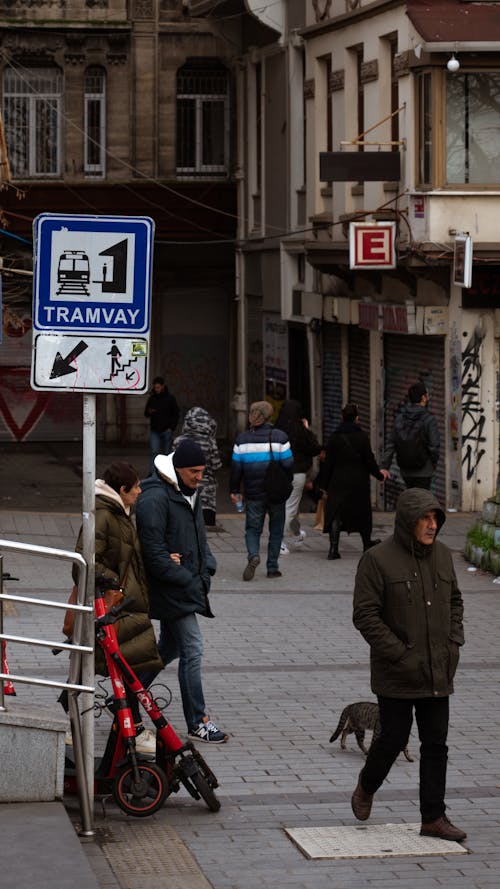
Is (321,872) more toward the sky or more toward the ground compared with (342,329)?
more toward the ground

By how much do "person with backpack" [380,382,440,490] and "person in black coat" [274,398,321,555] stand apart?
0.82 m

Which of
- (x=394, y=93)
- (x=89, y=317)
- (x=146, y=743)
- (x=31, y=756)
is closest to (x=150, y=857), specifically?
(x=31, y=756)

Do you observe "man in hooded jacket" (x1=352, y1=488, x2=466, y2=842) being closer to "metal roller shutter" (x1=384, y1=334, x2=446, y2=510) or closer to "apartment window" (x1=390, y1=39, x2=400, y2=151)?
"metal roller shutter" (x1=384, y1=334, x2=446, y2=510)

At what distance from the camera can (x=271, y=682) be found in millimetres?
11875

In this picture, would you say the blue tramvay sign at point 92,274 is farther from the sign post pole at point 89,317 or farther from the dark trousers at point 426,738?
the dark trousers at point 426,738

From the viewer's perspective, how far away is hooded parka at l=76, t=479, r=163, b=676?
29.0 feet

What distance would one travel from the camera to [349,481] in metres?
18.1

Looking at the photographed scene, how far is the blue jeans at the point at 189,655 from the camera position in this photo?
974 cm

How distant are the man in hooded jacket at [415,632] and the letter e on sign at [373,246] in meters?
15.5

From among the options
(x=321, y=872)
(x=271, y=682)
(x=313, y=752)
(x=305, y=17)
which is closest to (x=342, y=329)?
(x=305, y=17)

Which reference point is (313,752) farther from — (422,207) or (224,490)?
(224,490)

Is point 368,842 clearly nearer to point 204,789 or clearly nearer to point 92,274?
point 204,789

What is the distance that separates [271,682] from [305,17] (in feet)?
63.7

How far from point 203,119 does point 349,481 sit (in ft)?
64.0
